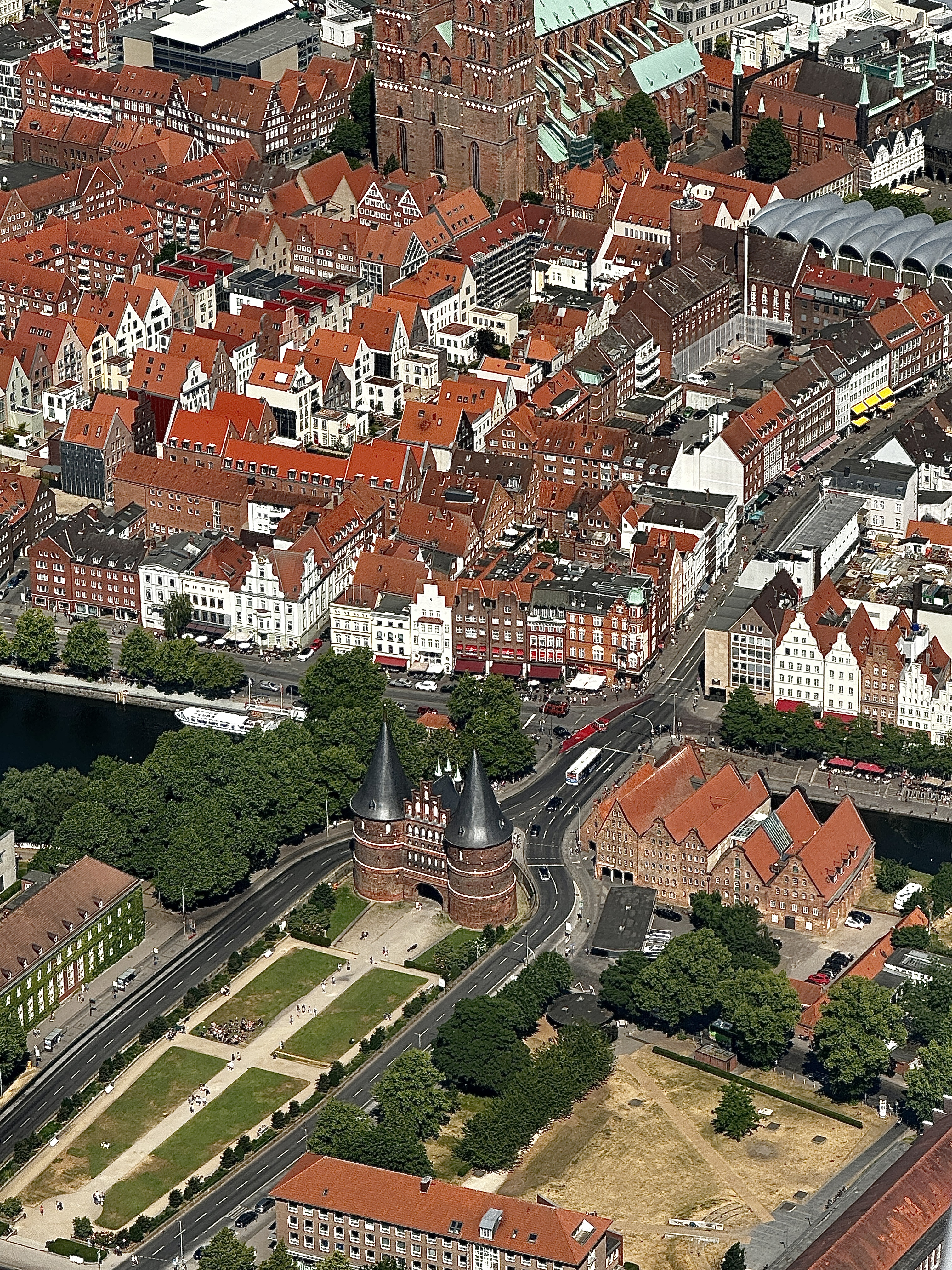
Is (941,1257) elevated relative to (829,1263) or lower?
elevated

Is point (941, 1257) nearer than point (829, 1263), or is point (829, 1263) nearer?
point (941, 1257)
